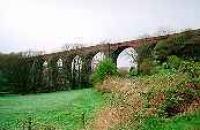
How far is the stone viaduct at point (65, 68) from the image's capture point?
67.4 metres

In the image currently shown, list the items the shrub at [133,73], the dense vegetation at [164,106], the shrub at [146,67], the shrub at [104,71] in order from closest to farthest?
the dense vegetation at [164,106]
the shrub at [104,71]
the shrub at [146,67]
the shrub at [133,73]

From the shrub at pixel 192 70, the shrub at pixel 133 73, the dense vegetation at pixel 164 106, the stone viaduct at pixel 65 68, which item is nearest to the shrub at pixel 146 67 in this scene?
the shrub at pixel 133 73

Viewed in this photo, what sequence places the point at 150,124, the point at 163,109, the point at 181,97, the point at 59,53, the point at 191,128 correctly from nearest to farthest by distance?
the point at 191,128
the point at 150,124
the point at 163,109
the point at 181,97
the point at 59,53

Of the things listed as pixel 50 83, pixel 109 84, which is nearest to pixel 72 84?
pixel 50 83

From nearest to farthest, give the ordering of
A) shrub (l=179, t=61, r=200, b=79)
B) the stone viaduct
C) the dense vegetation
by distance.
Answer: the dense vegetation
shrub (l=179, t=61, r=200, b=79)
the stone viaduct

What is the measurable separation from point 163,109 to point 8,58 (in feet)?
167

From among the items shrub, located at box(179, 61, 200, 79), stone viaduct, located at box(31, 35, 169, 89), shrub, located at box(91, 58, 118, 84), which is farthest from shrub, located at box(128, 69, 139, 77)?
shrub, located at box(179, 61, 200, 79)

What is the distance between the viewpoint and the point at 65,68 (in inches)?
2768

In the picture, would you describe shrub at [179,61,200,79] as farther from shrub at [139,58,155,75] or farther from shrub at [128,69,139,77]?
shrub at [128,69,139,77]

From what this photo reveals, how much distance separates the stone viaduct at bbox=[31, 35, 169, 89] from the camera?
67.4m

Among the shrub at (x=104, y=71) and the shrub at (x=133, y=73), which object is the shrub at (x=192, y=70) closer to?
the shrub at (x=104, y=71)

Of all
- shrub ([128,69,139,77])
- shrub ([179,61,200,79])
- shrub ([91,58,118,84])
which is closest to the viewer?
shrub ([179,61,200,79])

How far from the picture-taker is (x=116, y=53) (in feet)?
202

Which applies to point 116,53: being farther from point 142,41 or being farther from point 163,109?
point 163,109
